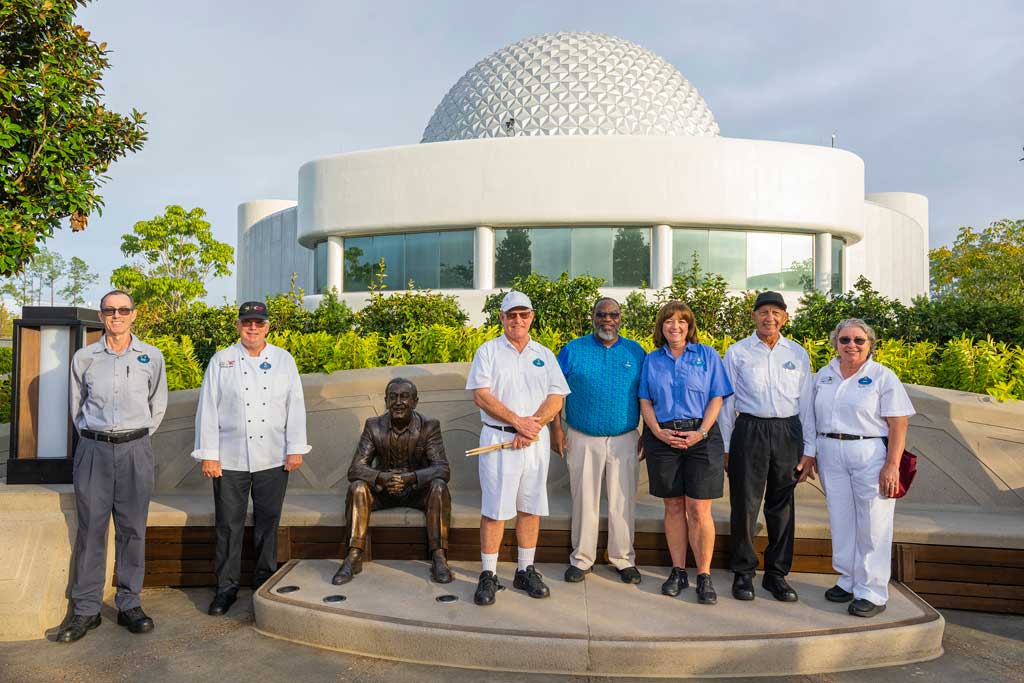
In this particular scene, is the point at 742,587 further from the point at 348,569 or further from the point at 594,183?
the point at 594,183

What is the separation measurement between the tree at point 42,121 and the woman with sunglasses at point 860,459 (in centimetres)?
744

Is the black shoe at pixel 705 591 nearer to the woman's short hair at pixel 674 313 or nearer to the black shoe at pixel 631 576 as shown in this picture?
the black shoe at pixel 631 576

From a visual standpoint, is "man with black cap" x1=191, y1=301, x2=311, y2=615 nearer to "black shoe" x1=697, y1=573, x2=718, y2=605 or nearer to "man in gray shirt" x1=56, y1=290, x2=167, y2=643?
"man in gray shirt" x1=56, y1=290, x2=167, y2=643

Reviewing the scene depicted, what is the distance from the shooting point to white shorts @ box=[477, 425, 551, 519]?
4.61 meters

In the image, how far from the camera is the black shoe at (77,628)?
4.34 metres

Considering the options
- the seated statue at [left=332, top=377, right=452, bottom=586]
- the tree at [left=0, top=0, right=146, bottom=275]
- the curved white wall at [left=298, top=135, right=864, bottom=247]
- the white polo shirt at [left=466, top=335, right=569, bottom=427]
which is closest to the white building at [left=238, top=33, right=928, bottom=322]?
the curved white wall at [left=298, top=135, right=864, bottom=247]

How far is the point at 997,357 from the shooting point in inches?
255

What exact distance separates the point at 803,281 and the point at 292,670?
19.5m

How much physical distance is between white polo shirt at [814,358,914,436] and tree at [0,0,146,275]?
7.41 metres

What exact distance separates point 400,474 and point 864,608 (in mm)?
3193

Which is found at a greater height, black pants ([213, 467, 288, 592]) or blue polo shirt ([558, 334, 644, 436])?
blue polo shirt ([558, 334, 644, 436])

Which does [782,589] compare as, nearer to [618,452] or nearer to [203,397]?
[618,452]

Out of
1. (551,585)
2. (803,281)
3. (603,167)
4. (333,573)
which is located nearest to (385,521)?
(333,573)

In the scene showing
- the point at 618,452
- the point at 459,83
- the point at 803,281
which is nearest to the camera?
the point at 618,452
